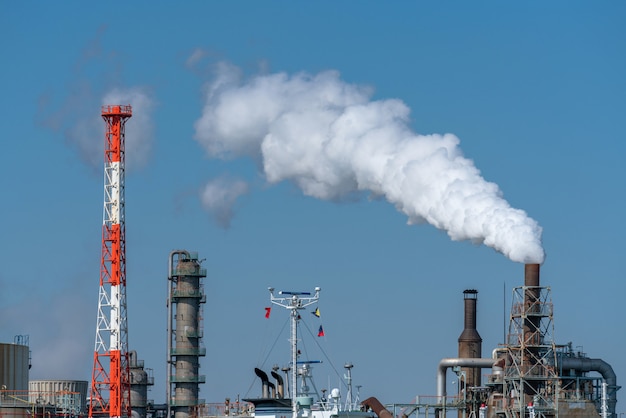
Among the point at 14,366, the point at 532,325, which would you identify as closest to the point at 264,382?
the point at 532,325

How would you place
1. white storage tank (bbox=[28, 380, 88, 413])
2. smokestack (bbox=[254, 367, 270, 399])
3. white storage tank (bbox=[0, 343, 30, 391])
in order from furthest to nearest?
white storage tank (bbox=[0, 343, 30, 391]) → white storage tank (bbox=[28, 380, 88, 413]) → smokestack (bbox=[254, 367, 270, 399])

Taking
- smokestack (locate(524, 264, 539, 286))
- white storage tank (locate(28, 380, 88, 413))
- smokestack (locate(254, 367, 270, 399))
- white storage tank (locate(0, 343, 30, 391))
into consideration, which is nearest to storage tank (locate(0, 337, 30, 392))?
white storage tank (locate(0, 343, 30, 391))

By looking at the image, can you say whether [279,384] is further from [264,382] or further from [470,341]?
[470,341]

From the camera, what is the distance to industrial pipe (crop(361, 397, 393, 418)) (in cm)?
13000

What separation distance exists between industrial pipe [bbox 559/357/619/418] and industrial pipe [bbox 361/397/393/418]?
14486mm

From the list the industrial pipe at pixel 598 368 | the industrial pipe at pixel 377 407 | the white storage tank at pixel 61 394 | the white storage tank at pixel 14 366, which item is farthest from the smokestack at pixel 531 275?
the white storage tank at pixel 14 366

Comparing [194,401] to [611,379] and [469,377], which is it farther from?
[611,379]

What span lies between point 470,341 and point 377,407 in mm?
18221

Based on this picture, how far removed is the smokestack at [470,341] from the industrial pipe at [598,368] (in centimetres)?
1409

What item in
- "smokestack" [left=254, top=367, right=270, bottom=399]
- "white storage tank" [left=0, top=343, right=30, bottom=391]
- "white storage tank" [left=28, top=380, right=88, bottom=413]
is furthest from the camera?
"white storage tank" [left=0, top=343, right=30, bottom=391]

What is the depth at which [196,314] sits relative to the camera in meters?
160

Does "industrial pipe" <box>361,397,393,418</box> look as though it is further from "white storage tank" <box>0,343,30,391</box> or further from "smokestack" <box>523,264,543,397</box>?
"white storage tank" <box>0,343,30,391</box>

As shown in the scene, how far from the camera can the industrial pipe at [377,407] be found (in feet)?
427

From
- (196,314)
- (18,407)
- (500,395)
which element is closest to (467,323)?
(500,395)
